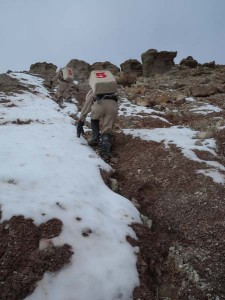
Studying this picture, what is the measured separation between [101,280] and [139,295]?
0.58 m

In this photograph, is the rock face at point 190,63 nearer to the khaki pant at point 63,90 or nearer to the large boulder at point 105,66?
the large boulder at point 105,66

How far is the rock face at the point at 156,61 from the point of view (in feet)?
137

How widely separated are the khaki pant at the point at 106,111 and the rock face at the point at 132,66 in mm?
33956

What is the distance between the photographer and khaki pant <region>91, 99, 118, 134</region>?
10945 mm

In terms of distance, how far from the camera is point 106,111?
1101cm

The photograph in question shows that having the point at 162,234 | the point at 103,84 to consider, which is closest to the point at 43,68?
the point at 103,84

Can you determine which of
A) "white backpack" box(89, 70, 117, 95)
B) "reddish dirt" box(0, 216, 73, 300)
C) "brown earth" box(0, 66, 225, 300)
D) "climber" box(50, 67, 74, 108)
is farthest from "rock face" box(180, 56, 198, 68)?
"reddish dirt" box(0, 216, 73, 300)

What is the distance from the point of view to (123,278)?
5.07m

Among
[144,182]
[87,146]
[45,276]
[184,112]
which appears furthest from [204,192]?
[184,112]

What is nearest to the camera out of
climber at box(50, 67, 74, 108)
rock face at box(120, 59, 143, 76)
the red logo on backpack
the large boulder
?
the red logo on backpack

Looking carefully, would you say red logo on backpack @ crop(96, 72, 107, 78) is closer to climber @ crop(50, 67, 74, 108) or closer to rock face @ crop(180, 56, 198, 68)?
climber @ crop(50, 67, 74, 108)

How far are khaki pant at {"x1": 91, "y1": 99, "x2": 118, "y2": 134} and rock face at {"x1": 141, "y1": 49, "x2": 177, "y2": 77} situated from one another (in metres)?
31.7

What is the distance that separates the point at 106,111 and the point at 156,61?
3310cm

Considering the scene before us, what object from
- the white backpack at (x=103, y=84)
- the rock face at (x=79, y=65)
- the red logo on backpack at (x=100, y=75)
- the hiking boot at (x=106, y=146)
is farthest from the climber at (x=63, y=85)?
the rock face at (x=79, y=65)
